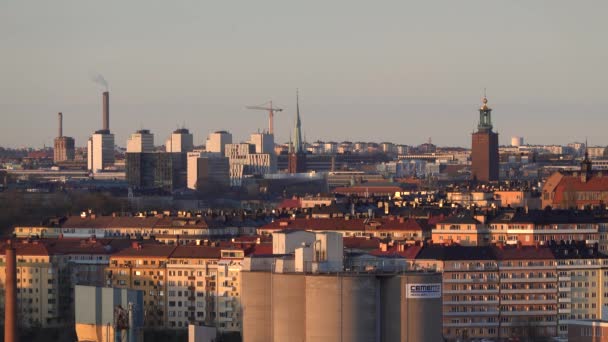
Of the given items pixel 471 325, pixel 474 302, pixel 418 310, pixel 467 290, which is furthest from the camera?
pixel 467 290

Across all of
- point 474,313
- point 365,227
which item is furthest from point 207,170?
point 474,313

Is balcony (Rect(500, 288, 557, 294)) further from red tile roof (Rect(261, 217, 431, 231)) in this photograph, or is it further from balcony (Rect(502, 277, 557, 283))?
red tile roof (Rect(261, 217, 431, 231))

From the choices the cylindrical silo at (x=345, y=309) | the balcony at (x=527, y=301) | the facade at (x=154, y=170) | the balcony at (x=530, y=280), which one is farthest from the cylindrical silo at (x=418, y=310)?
the facade at (x=154, y=170)

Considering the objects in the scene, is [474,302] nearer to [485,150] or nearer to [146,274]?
[146,274]

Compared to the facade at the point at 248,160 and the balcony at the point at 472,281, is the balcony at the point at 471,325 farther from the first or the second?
the facade at the point at 248,160

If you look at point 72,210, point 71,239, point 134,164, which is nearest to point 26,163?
point 134,164

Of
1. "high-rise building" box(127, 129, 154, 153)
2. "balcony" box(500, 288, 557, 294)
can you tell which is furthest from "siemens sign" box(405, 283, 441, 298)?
"high-rise building" box(127, 129, 154, 153)

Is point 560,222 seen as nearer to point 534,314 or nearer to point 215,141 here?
point 534,314
